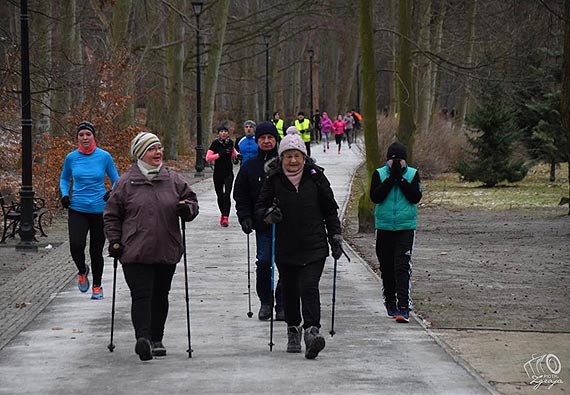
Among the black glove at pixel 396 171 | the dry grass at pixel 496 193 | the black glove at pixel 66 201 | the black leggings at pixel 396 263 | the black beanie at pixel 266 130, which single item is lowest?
the dry grass at pixel 496 193

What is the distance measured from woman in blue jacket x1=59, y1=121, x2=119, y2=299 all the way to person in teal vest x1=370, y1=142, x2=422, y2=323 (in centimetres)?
290

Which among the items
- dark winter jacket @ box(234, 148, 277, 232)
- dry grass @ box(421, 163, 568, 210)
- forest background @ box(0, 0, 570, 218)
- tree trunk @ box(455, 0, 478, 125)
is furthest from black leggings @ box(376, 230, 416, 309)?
dry grass @ box(421, 163, 568, 210)

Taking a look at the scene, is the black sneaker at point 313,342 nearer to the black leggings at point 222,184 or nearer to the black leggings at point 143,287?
the black leggings at point 143,287

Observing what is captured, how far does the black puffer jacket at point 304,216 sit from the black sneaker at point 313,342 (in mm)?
539

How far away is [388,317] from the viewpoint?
11.9 metres

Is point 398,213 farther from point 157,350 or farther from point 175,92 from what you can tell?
point 175,92

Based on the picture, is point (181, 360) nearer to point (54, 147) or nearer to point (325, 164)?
point (54, 147)

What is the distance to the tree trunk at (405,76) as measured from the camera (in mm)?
24688

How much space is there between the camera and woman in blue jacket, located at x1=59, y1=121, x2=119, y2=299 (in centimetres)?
1297

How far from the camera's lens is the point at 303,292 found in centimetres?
983

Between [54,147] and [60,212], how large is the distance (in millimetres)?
1321

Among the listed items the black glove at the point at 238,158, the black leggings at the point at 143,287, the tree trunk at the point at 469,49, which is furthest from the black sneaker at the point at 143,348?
the tree trunk at the point at 469,49

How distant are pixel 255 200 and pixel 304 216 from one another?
165 cm

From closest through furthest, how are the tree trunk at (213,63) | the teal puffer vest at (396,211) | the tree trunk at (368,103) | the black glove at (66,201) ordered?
1. the teal puffer vest at (396,211)
2. the black glove at (66,201)
3. the tree trunk at (368,103)
4. the tree trunk at (213,63)
